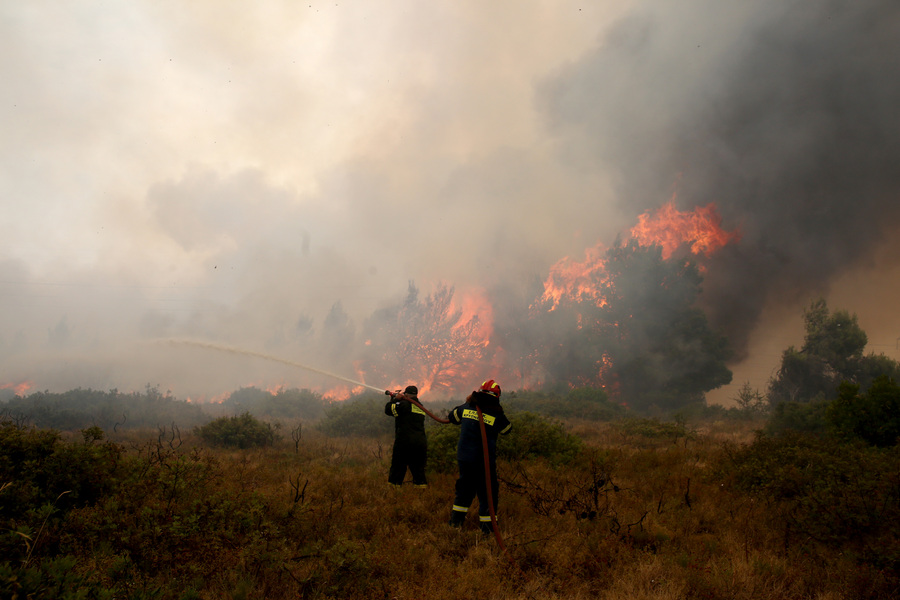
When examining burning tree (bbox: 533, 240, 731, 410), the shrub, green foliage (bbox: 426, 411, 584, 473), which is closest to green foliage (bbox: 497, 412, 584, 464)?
green foliage (bbox: 426, 411, 584, 473)

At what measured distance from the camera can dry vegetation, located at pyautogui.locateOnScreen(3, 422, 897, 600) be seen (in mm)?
4617

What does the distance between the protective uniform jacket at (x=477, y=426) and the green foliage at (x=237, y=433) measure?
29.7ft

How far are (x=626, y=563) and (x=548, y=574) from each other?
107cm

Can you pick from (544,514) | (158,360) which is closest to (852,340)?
(544,514)

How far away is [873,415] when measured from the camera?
10211 mm

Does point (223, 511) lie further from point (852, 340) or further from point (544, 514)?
point (852, 340)

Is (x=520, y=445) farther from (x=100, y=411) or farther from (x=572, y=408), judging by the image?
(x=100, y=411)

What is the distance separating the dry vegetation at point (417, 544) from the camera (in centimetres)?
462

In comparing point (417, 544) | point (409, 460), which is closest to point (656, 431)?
point (409, 460)

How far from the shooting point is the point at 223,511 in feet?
18.6

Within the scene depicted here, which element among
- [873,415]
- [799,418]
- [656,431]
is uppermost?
[873,415]

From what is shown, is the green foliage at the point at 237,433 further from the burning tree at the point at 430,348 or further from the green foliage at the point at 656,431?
the burning tree at the point at 430,348

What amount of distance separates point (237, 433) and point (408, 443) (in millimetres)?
7614

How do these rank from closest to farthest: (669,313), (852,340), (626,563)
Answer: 1. (626,563)
2. (852,340)
3. (669,313)
